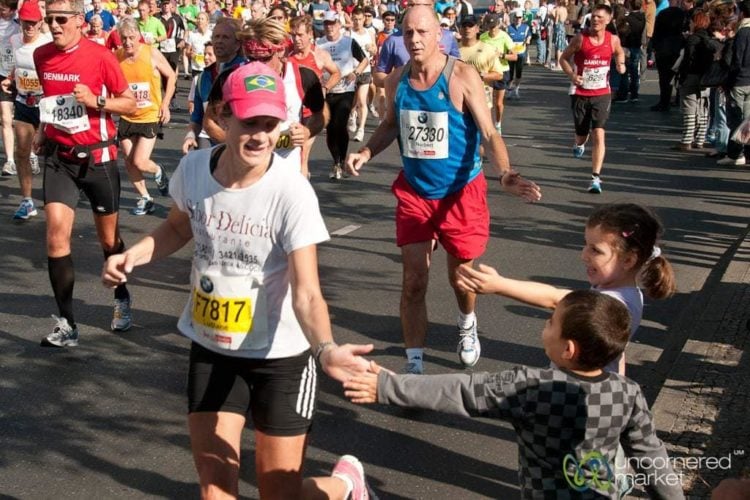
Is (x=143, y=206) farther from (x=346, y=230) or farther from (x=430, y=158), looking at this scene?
(x=430, y=158)

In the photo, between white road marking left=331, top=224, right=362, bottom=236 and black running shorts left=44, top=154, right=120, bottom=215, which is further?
white road marking left=331, top=224, right=362, bottom=236

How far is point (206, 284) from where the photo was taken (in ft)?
12.8

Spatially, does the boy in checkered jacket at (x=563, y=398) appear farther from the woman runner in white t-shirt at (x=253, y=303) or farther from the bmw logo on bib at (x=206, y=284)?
the bmw logo on bib at (x=206, y=284)

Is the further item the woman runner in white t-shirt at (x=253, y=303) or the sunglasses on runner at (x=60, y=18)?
the sunglasses on runner at (x=60, y=18)

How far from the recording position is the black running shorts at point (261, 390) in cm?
381

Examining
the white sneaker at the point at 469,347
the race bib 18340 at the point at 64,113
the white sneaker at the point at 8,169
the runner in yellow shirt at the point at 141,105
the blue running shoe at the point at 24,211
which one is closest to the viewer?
the white sneaker at the point at 469,347

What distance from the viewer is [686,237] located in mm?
10328

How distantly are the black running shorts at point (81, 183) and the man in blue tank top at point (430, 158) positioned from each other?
5.74ft

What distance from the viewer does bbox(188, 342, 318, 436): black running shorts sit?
3.81 metres

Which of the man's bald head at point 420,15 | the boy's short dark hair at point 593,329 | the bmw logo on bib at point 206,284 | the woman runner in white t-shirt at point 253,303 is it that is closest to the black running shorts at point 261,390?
the woman runner in white t-shirt at point 253,303

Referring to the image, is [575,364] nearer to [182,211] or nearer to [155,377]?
[182,211]

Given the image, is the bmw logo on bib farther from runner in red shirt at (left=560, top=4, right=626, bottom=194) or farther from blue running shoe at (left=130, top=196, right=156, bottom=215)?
runner in red shirt at (left=560, top=4, right=626, bottom=194)

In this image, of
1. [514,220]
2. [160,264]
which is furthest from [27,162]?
[514,220]

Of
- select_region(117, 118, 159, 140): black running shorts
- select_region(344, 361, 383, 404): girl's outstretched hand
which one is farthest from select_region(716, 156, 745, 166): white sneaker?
select_region(344, 361, 383, 404): girl's outstretched hand
